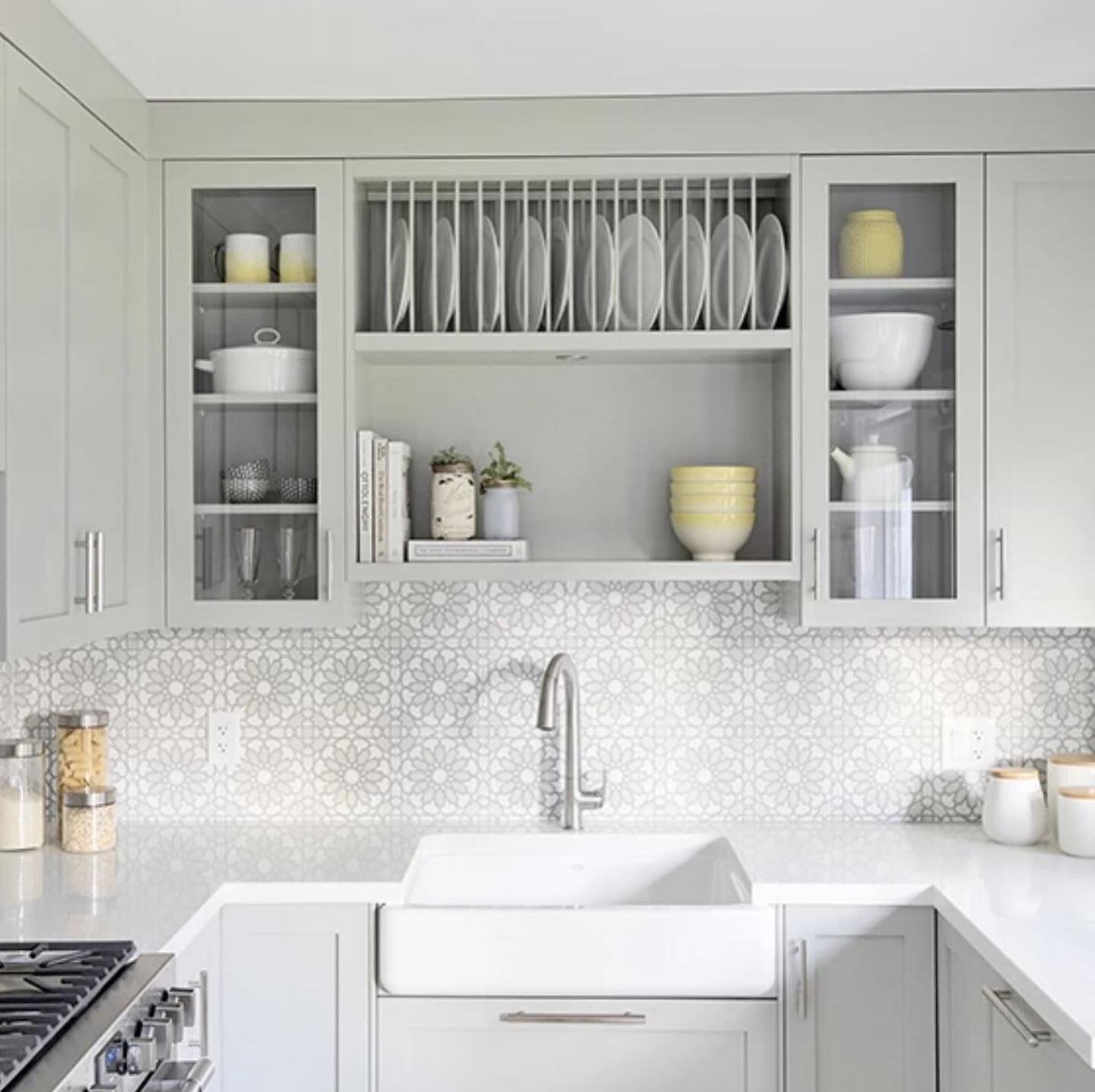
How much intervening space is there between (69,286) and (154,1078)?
125 cm

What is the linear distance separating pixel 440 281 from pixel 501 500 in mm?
467

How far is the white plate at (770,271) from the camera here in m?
2.58

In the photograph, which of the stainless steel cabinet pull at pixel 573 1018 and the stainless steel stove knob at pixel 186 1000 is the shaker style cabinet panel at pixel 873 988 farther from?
the stainless steel stove knob at pixel 186 1000

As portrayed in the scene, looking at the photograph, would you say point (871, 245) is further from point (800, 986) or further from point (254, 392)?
point (800, 986)

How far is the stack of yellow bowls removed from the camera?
103 inches

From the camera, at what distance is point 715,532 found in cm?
262

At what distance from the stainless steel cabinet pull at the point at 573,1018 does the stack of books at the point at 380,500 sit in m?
0.91

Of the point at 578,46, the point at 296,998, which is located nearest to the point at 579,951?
the point at 296,998

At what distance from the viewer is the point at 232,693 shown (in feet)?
9.30

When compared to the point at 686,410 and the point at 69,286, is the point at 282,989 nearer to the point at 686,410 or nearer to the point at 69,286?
the point at 69,286

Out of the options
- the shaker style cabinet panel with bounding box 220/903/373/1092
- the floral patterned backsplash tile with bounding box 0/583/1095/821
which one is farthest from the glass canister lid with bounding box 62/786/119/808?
the shaker style cabinet panel with bounding box 220/903/373/1092

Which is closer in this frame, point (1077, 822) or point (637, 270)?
point (1077, 822)

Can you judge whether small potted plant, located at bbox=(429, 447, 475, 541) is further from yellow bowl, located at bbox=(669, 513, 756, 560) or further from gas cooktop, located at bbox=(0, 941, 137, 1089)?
gas cooktop, located at bbox=(0, 941, 137, 1089)

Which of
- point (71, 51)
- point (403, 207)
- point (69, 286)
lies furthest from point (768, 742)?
point (71, 51)
